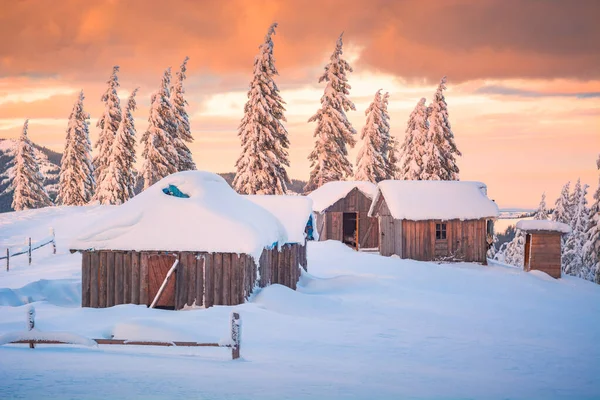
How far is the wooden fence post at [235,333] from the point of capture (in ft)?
34.4

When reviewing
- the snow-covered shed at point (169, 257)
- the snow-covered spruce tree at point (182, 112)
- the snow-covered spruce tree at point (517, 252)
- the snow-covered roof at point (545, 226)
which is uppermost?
the snow-covered spruce tree at point (182, 112)

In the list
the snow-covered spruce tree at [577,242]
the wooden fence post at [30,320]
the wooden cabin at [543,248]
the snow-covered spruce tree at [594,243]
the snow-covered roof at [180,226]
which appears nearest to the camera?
the wooden fence post at [30,320]

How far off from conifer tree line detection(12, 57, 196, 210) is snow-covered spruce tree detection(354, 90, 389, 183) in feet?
49.3

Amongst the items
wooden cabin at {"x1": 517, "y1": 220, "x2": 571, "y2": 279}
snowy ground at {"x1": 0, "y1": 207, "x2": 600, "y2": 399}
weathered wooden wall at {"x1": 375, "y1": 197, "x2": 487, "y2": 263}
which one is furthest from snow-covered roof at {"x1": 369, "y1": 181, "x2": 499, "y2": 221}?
snowy ground at {"x1": 0, "y1": 207, "x2": 600, "y2": 399}

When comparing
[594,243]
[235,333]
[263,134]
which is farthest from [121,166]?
[235,333]

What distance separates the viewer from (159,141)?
44938mm

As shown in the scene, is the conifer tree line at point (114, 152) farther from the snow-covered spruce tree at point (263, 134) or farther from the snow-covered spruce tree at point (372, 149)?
the snow-covered spruce tree at point (372, 149)

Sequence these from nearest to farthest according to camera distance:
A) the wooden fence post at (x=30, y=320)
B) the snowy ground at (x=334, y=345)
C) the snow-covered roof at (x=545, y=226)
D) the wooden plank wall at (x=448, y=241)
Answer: the snowy ground at (x=334, y=345)
the wooden fence post at (x=30, y=320)
the snow-covered roof at (x=545, y=226)
the wooden plank wall at (x=448, y=241)

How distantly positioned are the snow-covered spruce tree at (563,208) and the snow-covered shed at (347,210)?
2626 cm

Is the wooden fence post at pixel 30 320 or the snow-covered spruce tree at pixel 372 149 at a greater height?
the snow-covered spruce tree at pixel 372 149

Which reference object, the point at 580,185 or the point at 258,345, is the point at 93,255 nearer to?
the point at 258,345

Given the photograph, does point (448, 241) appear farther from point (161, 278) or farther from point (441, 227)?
point (161, 278)

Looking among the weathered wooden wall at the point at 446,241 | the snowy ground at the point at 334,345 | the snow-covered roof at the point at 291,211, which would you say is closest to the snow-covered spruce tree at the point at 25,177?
the snowy ground at the point at 334,345

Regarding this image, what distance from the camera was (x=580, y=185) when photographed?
5775 centimetres
